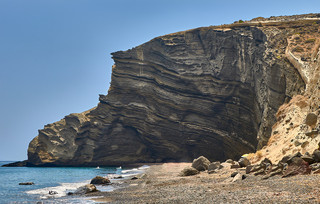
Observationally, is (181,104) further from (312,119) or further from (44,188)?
(312,119)

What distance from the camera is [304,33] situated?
4253 cm

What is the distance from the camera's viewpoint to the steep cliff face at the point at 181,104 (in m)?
49.9

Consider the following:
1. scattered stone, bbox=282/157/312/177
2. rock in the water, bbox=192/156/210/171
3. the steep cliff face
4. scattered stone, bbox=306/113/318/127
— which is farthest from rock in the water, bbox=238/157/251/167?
the steep cliff face

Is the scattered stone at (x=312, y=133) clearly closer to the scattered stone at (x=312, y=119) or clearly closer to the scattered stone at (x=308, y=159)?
the scattered stone at (x=312, y=119)

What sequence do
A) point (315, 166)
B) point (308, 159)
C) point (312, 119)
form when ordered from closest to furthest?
point (315, 166), point (308, 159), point (312, 119)

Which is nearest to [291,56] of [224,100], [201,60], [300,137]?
[300,137]

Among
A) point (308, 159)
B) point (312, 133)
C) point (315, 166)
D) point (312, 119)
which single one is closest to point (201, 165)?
point (312, 119)

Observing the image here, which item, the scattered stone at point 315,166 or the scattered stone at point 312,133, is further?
the scattered stone at point 312,133

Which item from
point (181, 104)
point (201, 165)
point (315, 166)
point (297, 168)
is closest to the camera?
point (315, 166)

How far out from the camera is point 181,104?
6569cm

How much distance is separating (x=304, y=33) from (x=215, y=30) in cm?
2233

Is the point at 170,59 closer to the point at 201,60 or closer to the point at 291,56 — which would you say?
the point at 201,60

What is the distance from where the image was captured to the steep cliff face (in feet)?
164

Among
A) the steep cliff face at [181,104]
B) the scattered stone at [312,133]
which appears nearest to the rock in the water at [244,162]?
the scattered stone at [312,133]
